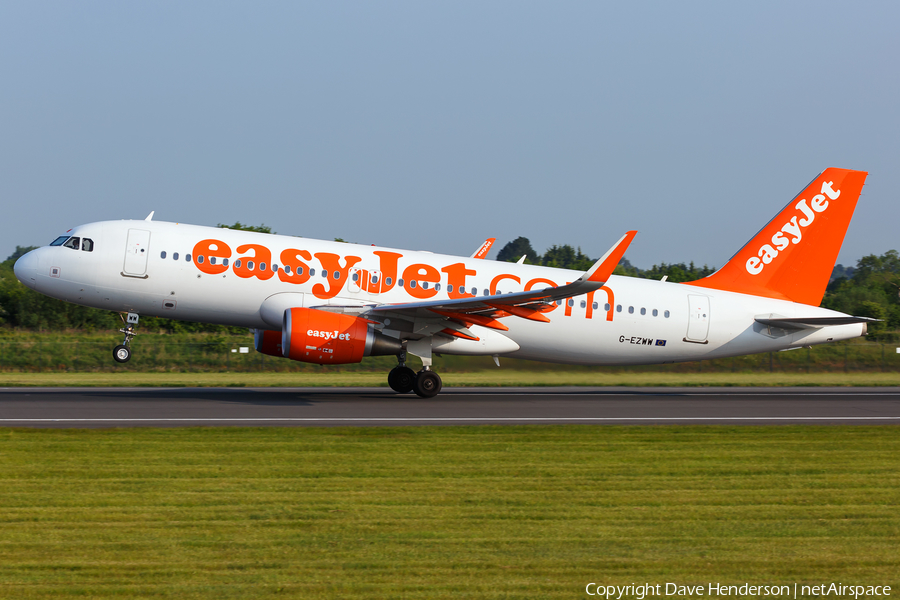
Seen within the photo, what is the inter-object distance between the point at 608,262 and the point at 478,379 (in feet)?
47.7

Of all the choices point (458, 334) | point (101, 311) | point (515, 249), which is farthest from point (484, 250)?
point (515, 249)

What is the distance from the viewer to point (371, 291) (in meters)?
23.6

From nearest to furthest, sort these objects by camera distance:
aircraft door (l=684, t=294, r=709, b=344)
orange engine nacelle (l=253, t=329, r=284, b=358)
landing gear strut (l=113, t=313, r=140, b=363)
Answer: landing gear strut (l=113, t=313, r=140, b=363), orange engine nacelle (l=253, t=329, r=284, b=358), aircraft door (l=684, t=294, r=709, b=344)

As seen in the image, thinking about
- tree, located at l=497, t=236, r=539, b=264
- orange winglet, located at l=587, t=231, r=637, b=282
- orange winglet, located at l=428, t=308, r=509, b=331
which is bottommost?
orange winglet, located at l=428, t=308, r=509, b=331

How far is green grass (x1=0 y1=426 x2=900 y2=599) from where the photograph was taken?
7.20m

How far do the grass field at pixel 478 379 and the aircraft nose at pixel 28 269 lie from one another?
6757mm

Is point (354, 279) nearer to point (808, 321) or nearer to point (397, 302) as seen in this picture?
point (397, 302)

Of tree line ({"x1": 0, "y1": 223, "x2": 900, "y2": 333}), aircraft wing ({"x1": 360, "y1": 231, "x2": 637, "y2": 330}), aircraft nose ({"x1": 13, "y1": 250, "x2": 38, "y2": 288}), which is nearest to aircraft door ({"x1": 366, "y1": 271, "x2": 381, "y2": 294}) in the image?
aircraft wing ({"x1": 360, "y1": 231, "x2": 637, "y2": 330})

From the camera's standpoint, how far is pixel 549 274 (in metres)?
25.7

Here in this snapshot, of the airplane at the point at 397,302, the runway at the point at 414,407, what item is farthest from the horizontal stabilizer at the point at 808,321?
the runway at the point at 414,407

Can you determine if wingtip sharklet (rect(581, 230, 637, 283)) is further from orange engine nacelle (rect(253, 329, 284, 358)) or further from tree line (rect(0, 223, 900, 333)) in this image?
tree line (rect(0, 223, 900, 333))

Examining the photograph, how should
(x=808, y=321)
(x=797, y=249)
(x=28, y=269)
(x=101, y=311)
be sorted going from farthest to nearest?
(x=101, y=311)
(x=797, y=249)
(x=808, y=321)
(x=28, y=269)

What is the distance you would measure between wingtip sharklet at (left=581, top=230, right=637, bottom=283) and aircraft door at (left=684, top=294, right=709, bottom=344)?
278 inches

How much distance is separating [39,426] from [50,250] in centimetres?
816
